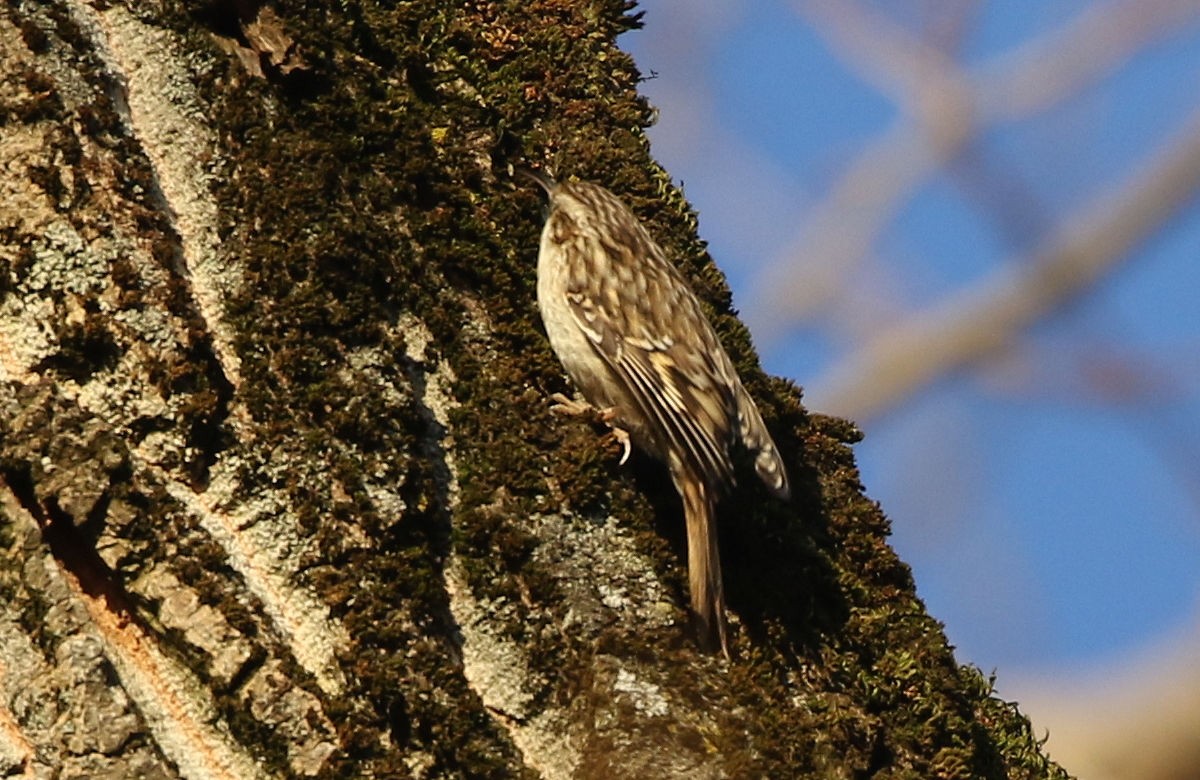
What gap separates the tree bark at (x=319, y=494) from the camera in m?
2.03

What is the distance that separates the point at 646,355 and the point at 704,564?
1.21m

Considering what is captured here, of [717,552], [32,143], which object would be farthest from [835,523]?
[32,143]

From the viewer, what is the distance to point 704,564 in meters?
2.46

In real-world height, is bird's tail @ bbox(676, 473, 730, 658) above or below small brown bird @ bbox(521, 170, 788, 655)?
below

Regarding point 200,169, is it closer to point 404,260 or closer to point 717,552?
point 404,260

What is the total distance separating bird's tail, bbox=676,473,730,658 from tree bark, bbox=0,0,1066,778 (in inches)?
1.3

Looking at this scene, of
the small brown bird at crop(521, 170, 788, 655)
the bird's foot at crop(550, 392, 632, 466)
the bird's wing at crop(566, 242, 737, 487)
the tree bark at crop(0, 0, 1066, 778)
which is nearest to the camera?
the tree bark at crop(0, 0, 1066, 778)

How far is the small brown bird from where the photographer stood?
276cm

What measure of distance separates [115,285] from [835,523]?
124 cm

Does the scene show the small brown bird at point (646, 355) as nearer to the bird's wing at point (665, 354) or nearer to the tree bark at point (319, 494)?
the bird's wing at point (665, 354)

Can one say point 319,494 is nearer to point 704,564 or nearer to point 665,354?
point 704,564

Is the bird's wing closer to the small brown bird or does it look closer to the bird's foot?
the small brown bird

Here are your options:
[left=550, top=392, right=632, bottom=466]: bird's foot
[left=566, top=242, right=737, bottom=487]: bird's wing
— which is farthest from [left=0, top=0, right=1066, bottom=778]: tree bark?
[left=566, top=242, right=737, bottom=487]: bird's wing

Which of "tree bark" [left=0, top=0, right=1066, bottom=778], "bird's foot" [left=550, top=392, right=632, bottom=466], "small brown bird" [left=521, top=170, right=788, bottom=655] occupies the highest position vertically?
"small brown bird" [left=521, top=170, right=788, bottom=655]
